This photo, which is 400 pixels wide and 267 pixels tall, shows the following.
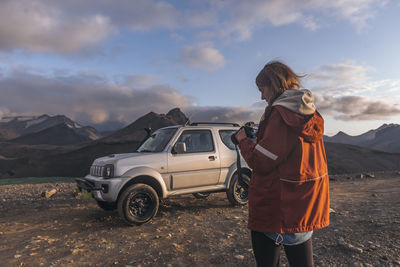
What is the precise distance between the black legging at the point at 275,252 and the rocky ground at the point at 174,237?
1.91 metres

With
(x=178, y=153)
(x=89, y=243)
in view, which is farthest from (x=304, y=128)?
(x=178, y=153)

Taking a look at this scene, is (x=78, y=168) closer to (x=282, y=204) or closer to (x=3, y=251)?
(x=3, y=251)

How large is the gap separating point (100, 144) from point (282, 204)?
61791 mm

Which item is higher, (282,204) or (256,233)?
(282,204)

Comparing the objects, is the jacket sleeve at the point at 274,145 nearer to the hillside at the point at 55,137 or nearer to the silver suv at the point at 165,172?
the silver suv at the point at 165,172

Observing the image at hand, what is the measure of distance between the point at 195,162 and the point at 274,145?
174 inches

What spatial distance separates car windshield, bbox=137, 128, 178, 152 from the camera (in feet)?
19.2

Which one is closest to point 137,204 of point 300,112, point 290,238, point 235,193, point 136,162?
point 136,162

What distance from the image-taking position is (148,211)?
5.11 metres

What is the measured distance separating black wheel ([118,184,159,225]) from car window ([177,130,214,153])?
1375 mm

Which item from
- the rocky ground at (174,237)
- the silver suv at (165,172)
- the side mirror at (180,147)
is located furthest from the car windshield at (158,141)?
the rocky ground at (174,237)

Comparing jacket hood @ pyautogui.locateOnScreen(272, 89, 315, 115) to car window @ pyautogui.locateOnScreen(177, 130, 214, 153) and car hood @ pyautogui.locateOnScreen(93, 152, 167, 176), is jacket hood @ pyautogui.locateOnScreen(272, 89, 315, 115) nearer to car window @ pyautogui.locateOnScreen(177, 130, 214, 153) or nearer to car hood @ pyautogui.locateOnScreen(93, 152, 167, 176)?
car hood @ pyautogui.locateOnScreen(93, 152, 167, 176)

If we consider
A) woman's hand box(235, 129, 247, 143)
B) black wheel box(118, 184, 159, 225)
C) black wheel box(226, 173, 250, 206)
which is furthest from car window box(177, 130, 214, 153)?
woman's hand box(235, 129, 247, 143)

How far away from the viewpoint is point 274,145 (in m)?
1.48
